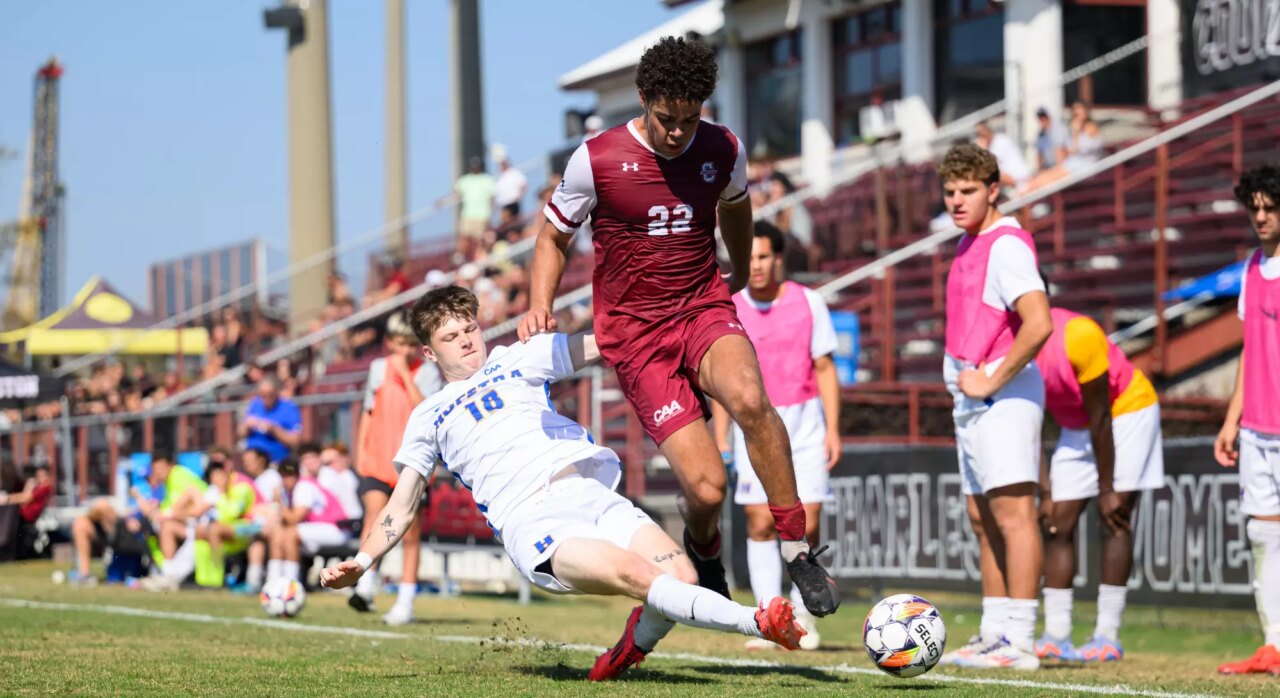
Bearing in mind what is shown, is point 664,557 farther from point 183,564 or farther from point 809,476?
point 183,564

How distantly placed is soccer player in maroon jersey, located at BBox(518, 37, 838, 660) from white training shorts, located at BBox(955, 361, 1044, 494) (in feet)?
4.84

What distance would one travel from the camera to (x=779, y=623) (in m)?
5.74

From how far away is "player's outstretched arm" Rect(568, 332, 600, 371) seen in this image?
23.4 ft

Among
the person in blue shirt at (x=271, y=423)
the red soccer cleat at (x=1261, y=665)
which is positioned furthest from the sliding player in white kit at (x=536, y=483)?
the person in blue shirt at (x=271, y=423)

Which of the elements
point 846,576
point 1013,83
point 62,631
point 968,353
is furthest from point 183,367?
point 968,353

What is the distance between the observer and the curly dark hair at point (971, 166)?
26.7 ft

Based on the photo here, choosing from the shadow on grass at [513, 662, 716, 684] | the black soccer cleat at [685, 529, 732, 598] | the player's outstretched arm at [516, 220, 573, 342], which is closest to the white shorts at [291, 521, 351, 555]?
the shadow on grass at [513, 662, 716, 684]

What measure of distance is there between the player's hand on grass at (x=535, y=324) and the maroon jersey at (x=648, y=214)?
26cm

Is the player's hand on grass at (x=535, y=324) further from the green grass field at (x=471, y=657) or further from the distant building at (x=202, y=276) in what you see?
the distant building at (x=202, y=276)

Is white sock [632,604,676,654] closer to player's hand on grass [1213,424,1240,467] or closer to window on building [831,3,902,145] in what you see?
player's hand on grass [1213,424,1240,467]

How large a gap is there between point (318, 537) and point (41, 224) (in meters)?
83.1

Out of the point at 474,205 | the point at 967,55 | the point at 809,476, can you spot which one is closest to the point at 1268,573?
the point at 809,476

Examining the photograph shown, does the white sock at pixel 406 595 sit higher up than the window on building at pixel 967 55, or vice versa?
the window on building at pixel 967 55

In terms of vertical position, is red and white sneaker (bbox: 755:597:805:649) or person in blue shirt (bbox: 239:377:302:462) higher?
person in blue shirt (bbox: 239:377:302:462)
